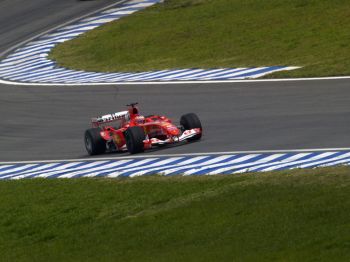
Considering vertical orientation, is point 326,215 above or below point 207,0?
below

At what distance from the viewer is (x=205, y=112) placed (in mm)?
30016

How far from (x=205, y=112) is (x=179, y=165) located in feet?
24.2

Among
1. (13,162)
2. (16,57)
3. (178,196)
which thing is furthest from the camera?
(16,57)

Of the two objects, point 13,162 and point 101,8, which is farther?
point 101,8

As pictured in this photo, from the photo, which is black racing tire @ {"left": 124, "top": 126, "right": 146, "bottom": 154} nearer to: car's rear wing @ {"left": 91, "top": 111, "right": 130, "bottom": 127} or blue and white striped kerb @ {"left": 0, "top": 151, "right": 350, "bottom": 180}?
blue and white striped kerb @ {"left": 0, "top": 151, "right": 350, "bottom": 180}

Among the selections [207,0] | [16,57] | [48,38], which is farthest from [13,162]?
[207,0]

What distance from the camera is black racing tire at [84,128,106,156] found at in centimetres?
2605

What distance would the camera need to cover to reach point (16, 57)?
4466 centimetres

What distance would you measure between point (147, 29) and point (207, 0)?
5075 millimetres

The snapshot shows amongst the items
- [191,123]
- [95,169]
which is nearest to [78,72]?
[191,123]

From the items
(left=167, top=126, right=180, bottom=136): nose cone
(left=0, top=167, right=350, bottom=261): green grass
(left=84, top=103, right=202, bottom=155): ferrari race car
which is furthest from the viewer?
(left=167, top=126, right=180, bottom=136): nose cone

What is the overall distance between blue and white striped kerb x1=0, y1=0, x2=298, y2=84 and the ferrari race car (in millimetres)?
9112

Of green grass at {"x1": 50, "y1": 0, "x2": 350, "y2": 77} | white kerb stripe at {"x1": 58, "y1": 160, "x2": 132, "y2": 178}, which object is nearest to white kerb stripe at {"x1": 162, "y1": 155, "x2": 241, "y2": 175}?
white kerb stripe at {"x1": 58, "y1": 160, "x2": 132, "y2": 178}

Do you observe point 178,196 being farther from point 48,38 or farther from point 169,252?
point 48,38
